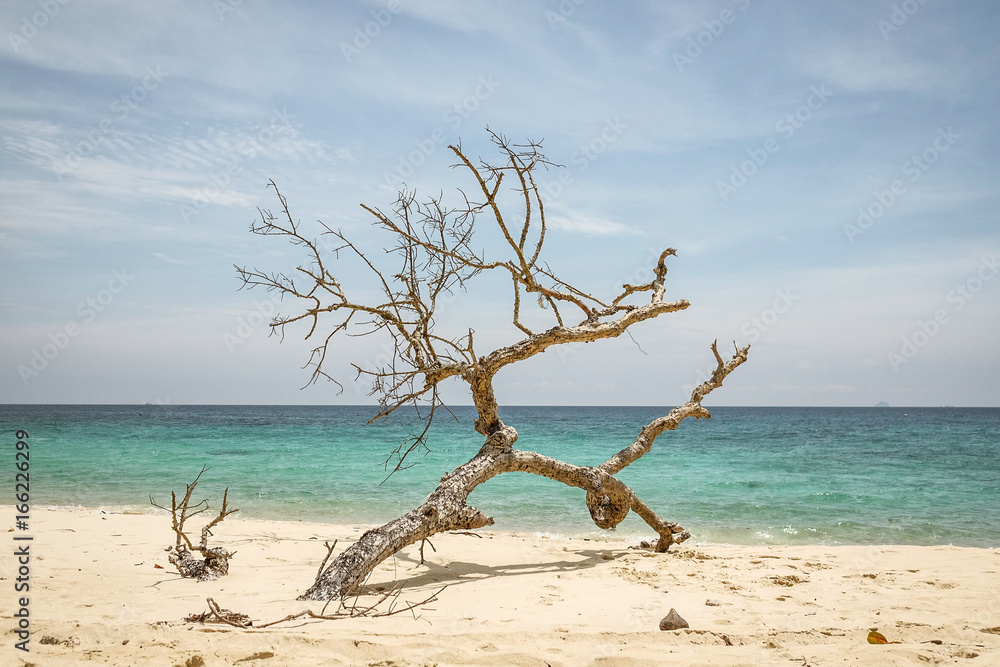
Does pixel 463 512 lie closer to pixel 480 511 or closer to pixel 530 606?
pixel 480 511

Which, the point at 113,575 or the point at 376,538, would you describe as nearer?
the point at 376,538

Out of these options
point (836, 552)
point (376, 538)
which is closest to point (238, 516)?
point (376, 538)

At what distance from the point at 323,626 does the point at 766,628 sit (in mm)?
2867

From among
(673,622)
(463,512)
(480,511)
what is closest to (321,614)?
(463,512)

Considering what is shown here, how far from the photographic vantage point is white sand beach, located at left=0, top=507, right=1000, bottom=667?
11.2 feet

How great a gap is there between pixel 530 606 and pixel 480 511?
3.89ft

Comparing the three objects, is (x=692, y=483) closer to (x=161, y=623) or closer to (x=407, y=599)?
(x=407, y=599)

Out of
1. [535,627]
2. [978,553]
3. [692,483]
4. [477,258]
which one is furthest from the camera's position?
[692,483]

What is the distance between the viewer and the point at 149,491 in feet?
44.9

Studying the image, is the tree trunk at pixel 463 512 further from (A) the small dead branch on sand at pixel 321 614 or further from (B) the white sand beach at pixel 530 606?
(B) the white sand beach at pixel 530 606

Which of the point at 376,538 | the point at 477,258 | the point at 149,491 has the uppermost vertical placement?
the point at 477,258

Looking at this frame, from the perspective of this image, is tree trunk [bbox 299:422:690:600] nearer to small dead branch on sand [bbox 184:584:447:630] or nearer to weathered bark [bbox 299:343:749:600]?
weathered bark [bbox 299:343:749:600]

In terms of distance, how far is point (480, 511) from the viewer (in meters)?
5.68

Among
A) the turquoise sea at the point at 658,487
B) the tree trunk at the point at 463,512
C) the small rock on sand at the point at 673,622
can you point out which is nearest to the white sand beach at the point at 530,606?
the small rock on sand at the point at 673,622
